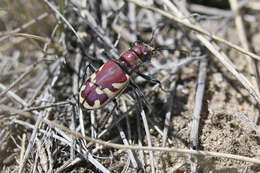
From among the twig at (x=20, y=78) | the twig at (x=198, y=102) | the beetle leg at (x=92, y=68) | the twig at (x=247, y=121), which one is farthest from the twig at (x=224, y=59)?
the twig at (x=20, y=78)

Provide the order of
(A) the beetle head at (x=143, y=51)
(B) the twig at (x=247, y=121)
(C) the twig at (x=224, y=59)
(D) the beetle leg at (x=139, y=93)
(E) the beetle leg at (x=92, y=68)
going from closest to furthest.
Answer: (B) the twig at (x=247, y=121)
(C) the twig at (x=224, y=59)
(D) the beetle leg at (x=139, y=93)
(E) the beetle leg at (x=92, y=68)
(A) the beetle head at (x=143, y=51)

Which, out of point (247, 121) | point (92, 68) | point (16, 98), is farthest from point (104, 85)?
point (247, 121)

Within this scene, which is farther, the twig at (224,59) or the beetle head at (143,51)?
the beetle head at (143,51)

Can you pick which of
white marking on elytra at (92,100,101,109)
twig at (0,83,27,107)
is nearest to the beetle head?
white marking on elytra at (92,100,101,109)

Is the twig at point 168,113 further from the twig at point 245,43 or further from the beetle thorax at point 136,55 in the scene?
the twig at point 245,43

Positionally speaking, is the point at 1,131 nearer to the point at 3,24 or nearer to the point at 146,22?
the point at 3,24

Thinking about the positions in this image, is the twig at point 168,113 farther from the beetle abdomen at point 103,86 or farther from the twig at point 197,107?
the beetle abdomen at point 103,86

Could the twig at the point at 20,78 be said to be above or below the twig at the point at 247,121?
above

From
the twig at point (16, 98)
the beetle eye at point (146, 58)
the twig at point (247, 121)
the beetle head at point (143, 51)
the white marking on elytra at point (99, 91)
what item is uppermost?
the beetle head at point (143, 51)

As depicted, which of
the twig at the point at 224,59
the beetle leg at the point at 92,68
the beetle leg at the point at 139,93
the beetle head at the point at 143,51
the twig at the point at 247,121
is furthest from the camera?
the beetle head at the point at 143,51
